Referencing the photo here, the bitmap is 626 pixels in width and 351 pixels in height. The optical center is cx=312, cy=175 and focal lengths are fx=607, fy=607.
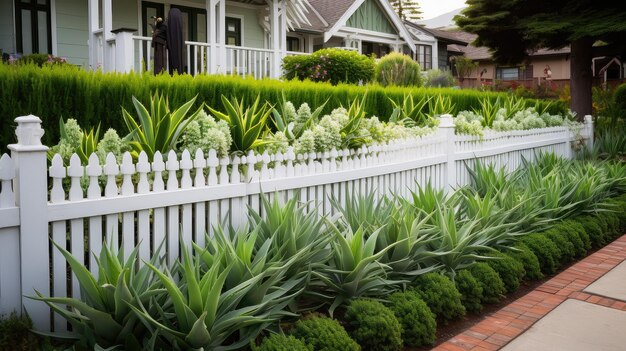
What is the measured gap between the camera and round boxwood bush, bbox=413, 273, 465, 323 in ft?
15.4

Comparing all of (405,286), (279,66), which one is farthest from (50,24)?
(405,286)

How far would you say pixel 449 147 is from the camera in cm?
812

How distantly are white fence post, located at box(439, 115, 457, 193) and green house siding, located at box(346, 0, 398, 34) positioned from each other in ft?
68.8

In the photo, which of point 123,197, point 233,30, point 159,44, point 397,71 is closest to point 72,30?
point 233,30

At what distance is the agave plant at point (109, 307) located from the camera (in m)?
3.40

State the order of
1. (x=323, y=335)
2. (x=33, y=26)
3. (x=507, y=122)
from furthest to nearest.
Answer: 1. (x=33, y=26)
2. (x=507, y=122)
3. (x=323, y=335)

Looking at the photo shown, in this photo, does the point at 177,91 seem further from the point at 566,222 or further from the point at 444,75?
the point at 444,75

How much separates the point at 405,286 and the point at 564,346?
3.95 ft

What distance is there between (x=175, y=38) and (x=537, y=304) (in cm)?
756

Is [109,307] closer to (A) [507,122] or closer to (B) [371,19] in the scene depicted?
(A) [507,122]

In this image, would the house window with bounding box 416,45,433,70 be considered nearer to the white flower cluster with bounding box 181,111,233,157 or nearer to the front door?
the front door

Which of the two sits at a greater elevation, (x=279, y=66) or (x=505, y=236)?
(x=279, y=66)

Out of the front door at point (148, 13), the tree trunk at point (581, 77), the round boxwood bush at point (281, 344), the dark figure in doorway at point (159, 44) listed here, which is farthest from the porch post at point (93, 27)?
the tree trunk at point (581, 77)

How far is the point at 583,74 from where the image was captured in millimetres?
18219
